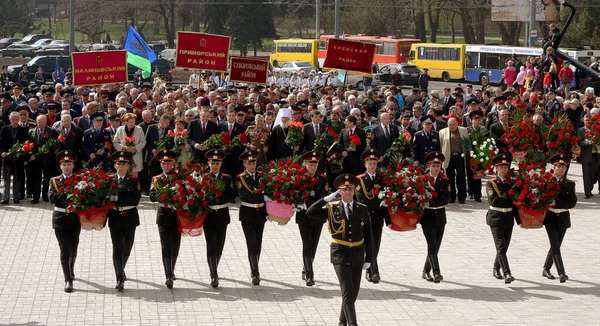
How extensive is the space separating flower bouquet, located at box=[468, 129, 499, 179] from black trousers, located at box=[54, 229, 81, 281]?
27.8 feet

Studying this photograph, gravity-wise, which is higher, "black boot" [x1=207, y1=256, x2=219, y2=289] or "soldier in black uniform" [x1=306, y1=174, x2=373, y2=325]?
"soldier in black uniform" [x1=306, y1=174, x2=373, y2=325]

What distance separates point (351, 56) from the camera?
24.3 metres

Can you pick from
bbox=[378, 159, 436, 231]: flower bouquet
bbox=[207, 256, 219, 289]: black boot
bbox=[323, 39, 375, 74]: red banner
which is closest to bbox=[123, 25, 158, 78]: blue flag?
bbox=[323, 39, 375, 74]: red banner

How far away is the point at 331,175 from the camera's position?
61.0ft

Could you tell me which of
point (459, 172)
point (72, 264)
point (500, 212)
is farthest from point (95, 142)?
point (500, 212)

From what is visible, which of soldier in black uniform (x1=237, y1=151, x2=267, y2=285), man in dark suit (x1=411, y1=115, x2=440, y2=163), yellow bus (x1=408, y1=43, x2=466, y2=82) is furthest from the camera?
yellow bus (x1=408, y1=43, x2=466, y2=82)

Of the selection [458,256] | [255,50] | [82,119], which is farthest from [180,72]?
[458,256]

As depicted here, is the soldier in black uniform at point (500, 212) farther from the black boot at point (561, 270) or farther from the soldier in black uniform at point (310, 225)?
the soldier in black uniform at point (310, 225)

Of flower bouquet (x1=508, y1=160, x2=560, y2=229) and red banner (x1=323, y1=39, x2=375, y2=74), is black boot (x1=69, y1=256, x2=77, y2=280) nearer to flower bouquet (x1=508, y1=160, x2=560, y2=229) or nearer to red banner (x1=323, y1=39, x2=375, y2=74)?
flower bouquet (x1=508, y1=160, x2=560, y2=229)

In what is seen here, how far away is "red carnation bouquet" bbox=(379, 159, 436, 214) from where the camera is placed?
517 inches

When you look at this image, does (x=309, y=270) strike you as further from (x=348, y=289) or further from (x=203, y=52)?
(x=203, y=52)

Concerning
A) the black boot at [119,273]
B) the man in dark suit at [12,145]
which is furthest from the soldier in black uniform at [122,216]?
the man in dark suit at [12,145]

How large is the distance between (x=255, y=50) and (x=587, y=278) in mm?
64998

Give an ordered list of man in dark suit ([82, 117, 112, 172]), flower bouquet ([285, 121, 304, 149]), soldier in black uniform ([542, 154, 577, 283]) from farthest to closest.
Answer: man in dark suit ([82, 117, 112, 172]) < flower bouquet ([285, 121, 304, 149]) < soldier in black uniform ([542, 154, 577, 283])
